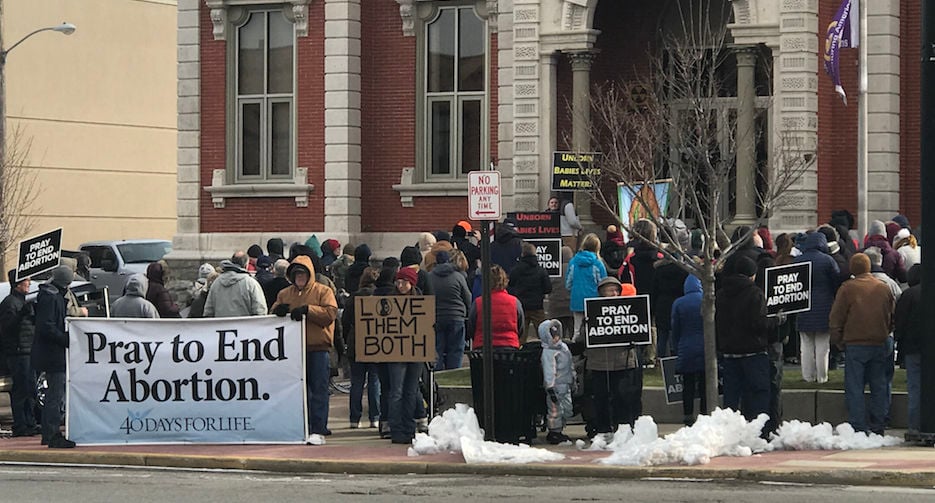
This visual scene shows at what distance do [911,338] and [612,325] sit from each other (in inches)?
109

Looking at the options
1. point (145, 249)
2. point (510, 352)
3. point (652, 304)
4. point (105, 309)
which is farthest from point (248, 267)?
point (145, 249)

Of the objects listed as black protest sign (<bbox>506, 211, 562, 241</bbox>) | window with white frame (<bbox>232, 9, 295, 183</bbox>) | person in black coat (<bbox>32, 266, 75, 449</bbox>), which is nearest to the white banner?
person in black coat (<bbox>32, 266, 75, 449</bbox>)

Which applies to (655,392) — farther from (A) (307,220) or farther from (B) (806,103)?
(A) (307,220)

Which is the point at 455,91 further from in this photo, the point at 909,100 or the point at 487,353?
the point at 487,353

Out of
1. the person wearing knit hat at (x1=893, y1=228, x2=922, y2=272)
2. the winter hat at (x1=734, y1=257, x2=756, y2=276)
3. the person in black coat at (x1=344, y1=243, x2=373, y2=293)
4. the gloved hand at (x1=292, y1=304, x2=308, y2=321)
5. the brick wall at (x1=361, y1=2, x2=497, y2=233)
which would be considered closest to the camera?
the winter hat at (x1=734, y1=257, x2=756, y2=276)

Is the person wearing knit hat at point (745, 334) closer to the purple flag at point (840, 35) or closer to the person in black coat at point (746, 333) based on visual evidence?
the person in black coat at point (746, 333)

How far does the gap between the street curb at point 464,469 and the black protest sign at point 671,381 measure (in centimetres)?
266

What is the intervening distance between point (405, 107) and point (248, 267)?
745 cm

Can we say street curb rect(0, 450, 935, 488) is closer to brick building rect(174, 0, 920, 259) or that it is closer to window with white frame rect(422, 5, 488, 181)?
brick building rect(174, 0, 920, 259)

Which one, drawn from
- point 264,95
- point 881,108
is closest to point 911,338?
point 881,108

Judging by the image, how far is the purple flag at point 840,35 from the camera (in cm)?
2556

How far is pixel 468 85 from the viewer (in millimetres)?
31312

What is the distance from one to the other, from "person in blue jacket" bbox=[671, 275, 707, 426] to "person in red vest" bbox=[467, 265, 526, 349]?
161 centimetres

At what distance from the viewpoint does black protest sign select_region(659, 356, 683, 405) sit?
1845 cm
